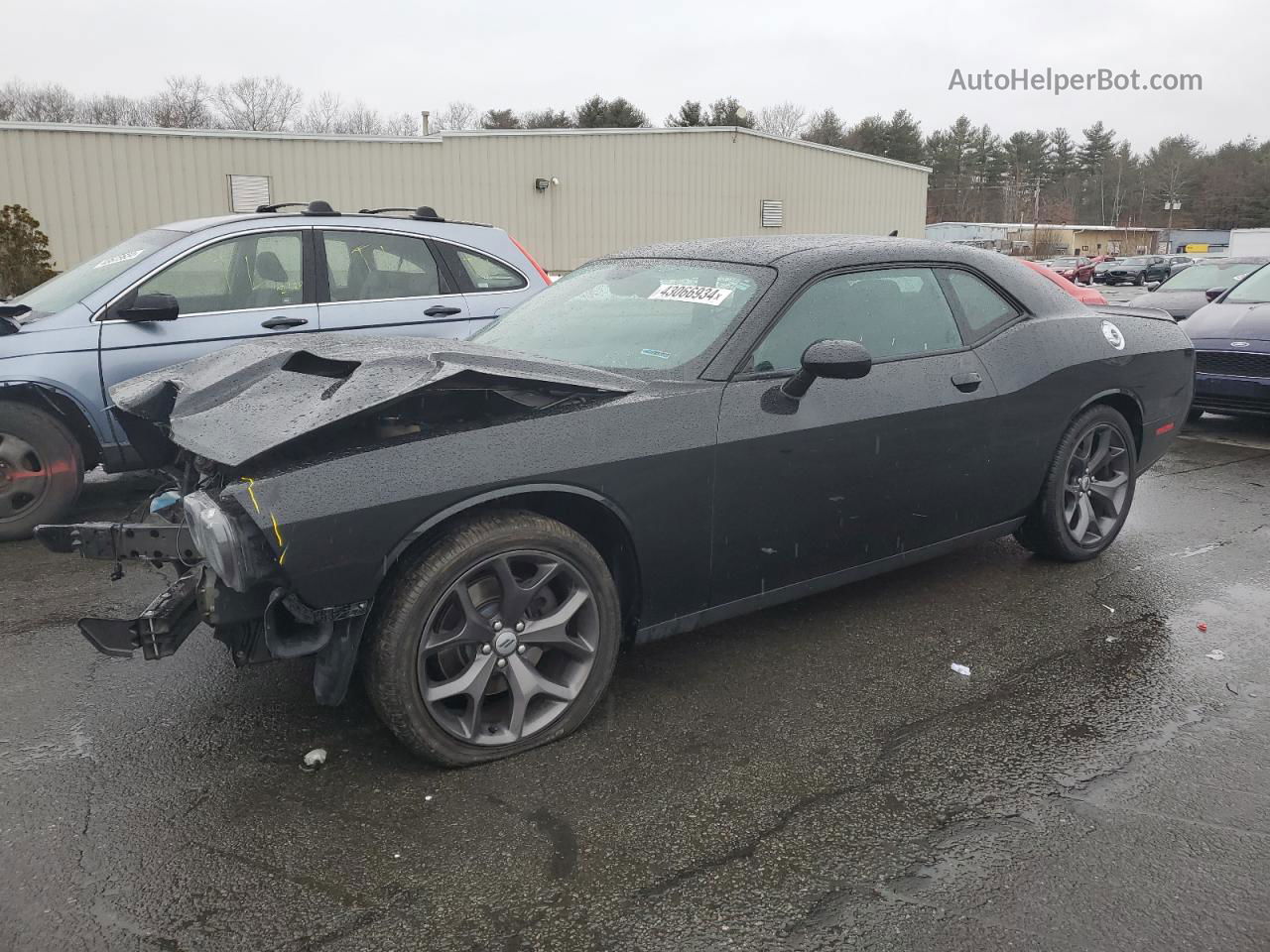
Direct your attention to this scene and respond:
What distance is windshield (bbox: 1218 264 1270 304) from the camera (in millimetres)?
8914

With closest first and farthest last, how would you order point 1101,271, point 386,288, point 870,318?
point 870,318
point 386,288
point 1101,271

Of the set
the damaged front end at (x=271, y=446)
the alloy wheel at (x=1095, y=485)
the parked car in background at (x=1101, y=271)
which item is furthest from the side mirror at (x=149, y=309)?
the parked car in background at (x=1101, y=271)

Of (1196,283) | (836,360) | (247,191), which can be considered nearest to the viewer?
(836,360)

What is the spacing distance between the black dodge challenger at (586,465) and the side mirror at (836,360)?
0.01 meters

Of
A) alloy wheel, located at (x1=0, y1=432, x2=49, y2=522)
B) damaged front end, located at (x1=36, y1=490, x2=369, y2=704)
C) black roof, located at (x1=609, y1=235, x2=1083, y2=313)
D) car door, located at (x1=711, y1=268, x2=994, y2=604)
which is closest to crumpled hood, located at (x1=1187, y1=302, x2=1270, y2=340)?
black roof, located at (x1=609, y1=235, x2=1083, y2=313)

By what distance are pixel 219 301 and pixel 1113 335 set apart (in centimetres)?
477

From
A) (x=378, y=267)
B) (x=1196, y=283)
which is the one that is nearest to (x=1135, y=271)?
(x=1196, y=283)

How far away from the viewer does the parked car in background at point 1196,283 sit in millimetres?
12703

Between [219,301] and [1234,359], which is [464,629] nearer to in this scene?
[219,301]

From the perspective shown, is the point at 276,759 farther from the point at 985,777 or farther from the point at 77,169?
the point at 77,169

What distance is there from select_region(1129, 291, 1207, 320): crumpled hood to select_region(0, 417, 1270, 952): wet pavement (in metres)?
9.47

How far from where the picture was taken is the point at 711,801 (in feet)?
9.26

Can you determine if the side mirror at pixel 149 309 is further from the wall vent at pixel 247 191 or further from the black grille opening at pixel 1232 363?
the wall vent at pixel 247 191

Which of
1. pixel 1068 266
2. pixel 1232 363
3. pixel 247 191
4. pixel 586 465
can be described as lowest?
pixel 1232 363
